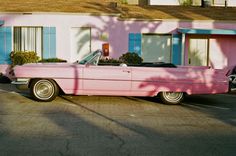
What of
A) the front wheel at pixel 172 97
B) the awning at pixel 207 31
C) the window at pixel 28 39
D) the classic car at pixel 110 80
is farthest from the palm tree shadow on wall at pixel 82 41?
the front wheel at pixel 172 97

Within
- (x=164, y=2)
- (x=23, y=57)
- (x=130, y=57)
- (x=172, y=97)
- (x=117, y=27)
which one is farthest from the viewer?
(x=164, y=2)

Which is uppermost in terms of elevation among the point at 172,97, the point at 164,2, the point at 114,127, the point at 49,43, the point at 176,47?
the point at 164,2

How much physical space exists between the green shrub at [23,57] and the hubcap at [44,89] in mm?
6823

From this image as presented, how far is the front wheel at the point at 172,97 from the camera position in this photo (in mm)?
11523

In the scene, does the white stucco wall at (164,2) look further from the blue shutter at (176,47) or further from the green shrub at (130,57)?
the green shrub at (130,57)

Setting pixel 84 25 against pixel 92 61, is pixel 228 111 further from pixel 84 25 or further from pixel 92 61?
pixel 84 25

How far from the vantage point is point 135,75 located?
11.2m

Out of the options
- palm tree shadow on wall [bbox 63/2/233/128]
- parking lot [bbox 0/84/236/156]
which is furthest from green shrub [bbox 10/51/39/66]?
parking lot [bbox 0/84/236/156]

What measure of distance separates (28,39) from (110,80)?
29.1ft

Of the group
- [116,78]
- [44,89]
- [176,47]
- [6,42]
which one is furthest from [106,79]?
[6,42]

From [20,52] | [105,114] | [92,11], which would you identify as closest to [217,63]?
[92,11]

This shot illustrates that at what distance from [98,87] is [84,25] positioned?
8.17 meters

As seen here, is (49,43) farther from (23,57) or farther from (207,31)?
(207,31)

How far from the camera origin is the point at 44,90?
1125cm
